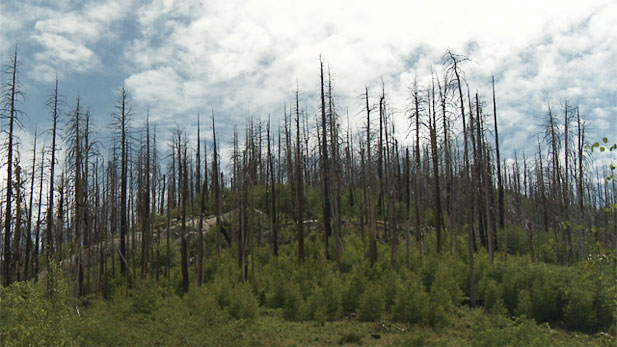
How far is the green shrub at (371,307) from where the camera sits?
15.8m

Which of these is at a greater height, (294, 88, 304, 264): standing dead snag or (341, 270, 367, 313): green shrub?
(294, 88, 304, 264): standing dead snag

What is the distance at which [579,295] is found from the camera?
48.8 ft

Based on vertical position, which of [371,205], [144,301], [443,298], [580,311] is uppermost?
[371,205]

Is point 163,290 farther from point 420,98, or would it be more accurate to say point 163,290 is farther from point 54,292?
point 420,98

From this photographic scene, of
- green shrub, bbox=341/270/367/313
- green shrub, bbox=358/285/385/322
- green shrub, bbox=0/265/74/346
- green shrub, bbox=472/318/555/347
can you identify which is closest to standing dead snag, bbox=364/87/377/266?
green shrub, bbox=341/270/367/313

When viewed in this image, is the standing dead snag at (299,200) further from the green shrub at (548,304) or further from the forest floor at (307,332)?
the green shrub at (548,304)

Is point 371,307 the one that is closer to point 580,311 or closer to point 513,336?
point 513,336

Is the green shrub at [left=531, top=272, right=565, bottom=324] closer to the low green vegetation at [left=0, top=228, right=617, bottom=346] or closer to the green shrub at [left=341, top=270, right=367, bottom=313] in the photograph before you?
the low green vegetation at [left=0, top=228, right=617, bottom=346]

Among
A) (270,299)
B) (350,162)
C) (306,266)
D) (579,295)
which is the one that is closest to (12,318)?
(270,299)

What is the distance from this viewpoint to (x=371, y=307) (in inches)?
626

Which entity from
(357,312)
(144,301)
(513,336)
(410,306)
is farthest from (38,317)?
(513,336)

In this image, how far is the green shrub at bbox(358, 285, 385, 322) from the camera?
15.8 meters

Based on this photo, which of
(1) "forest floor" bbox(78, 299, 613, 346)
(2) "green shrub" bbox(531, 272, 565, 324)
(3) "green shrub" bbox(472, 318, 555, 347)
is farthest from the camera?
(2) "green shrub" bbox(531, 272, 565, 324)

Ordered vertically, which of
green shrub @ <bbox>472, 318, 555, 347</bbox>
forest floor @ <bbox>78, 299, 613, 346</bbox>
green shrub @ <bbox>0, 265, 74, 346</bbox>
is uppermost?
green shrub @ <bbox>0, 265, 74, 346</bbox>
